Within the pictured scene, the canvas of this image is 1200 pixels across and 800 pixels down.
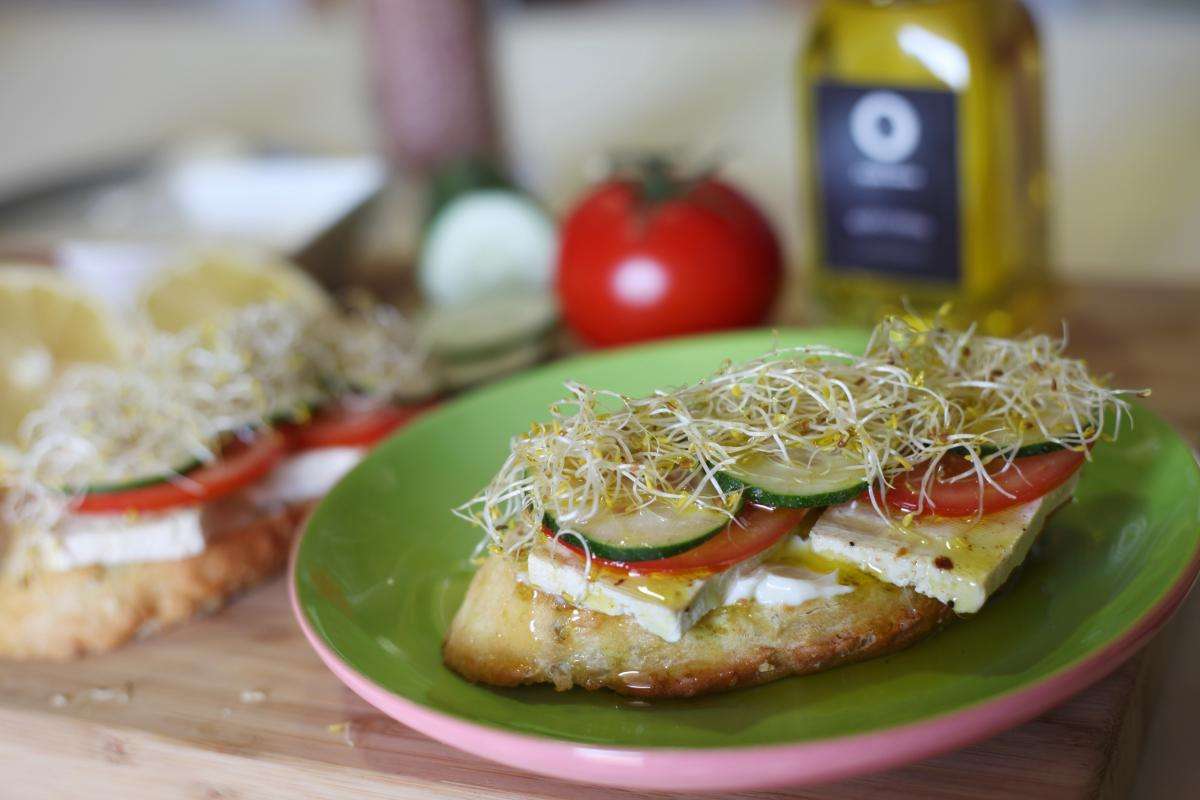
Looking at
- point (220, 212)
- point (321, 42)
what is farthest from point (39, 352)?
point (321, 42)

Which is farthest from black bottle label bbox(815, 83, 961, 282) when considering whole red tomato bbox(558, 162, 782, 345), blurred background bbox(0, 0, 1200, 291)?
blurred background bbox(0, 0, 1200, 291)

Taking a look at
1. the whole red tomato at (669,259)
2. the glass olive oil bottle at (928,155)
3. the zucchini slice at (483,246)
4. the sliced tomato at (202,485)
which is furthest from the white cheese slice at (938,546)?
the zucchini slice at (483,246)

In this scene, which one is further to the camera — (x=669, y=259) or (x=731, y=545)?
(x=669, y=259)

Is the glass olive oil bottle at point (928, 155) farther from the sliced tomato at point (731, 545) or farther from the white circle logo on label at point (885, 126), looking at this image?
the sliced tomato at point (731, 545)

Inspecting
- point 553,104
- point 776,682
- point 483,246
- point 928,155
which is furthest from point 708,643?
point 553,104

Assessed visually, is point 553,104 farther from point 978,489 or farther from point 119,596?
point 978,489

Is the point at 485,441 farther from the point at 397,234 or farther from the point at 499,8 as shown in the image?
the point at 499,8

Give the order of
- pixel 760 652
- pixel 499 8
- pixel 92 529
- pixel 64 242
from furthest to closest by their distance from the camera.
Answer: pixel 499 8 → pixel 64 242 → pixel 92 529 → pixel 760 652
